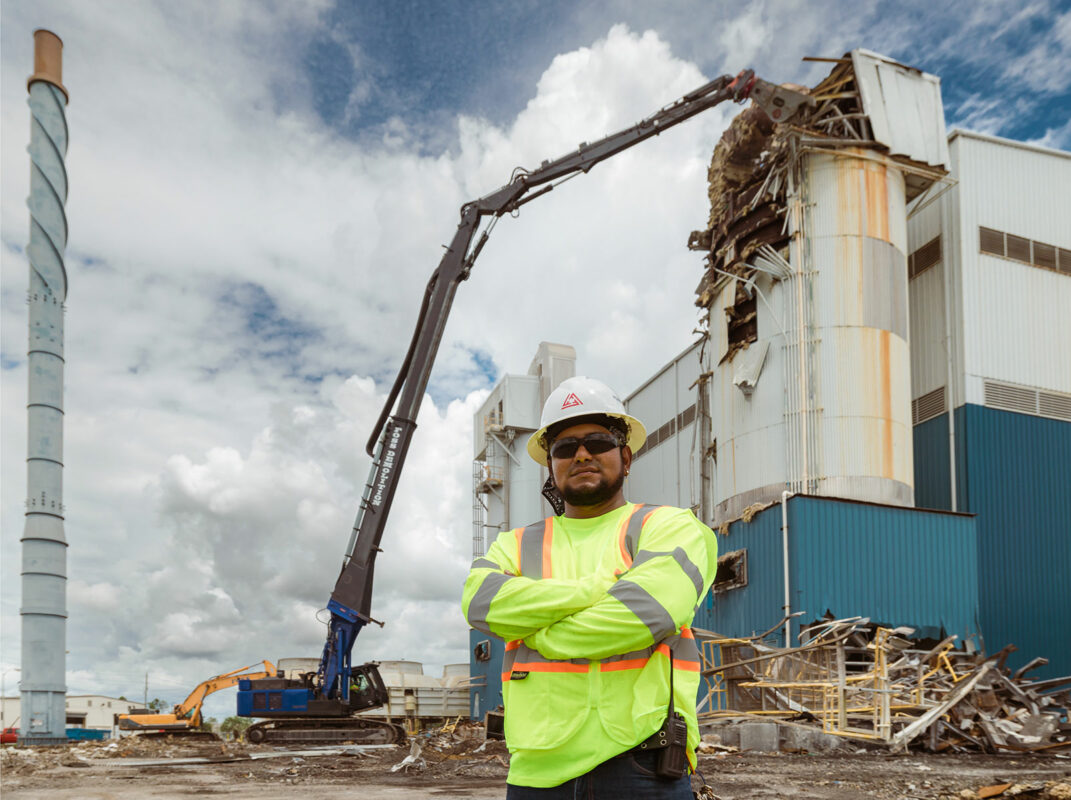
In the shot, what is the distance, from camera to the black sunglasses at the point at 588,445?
3.19m

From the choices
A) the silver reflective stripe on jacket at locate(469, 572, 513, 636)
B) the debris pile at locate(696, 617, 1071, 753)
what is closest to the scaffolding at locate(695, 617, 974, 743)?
the debris pile at locate(696, 617, 1071, 753)

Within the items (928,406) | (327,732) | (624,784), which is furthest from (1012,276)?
(624,784)

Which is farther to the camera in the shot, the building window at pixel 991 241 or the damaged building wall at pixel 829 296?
the building window at pixel 991 241

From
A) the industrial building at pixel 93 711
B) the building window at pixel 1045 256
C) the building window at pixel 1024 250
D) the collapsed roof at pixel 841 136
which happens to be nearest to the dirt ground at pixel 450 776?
the collapsed roof at pixel 841 136

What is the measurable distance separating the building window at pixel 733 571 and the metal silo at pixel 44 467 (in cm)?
1707

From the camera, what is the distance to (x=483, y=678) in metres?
36.5

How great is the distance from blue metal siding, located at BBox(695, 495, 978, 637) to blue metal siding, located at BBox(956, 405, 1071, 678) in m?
1.78

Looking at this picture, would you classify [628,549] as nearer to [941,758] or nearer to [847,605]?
[941,758]

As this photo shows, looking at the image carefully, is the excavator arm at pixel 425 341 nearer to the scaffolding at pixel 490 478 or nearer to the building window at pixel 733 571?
the building window at pixel 733 571

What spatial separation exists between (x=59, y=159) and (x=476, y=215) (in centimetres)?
1287

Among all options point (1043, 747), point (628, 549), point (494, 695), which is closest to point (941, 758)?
point (1043, 747)

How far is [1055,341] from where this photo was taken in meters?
23.9

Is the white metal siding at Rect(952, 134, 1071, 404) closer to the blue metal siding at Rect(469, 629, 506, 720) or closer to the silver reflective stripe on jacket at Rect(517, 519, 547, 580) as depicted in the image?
the blue metal siding at Rect(469, 629, 506, 720)

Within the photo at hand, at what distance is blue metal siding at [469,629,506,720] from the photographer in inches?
1341
